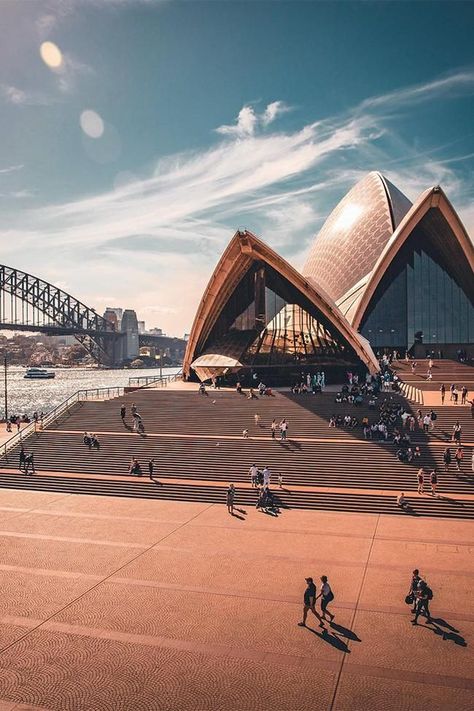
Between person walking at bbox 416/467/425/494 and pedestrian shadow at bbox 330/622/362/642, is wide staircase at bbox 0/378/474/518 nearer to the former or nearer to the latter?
person walking at bbox 416/467/425/494

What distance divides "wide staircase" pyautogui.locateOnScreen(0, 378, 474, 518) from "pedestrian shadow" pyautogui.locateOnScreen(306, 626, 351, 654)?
8.23m

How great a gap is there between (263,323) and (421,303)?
42.9 ft

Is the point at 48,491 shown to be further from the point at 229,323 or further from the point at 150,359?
the point at 150,359

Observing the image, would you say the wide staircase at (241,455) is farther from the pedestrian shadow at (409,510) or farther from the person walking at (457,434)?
the person walking at (457,434)

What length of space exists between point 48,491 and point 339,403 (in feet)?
45.4

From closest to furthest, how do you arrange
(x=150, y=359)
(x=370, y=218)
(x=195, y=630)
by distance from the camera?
(x=195, y=630) → (x=370, y=218) → (x=150, y=359)

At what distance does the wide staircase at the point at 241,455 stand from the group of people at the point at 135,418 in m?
0.27

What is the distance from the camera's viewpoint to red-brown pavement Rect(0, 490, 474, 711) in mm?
8148

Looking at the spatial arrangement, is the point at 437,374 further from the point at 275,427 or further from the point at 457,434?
the point at 275,427

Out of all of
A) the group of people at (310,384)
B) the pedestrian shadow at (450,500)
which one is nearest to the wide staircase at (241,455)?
the pedestrian shadow at (450,500)

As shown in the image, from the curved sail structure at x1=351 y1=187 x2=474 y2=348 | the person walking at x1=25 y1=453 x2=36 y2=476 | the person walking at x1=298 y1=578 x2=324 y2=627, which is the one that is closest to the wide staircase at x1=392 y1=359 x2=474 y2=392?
the curved sail structure at x1=351 y1=187 x2=474 y2=348

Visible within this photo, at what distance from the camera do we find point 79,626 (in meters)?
10.2

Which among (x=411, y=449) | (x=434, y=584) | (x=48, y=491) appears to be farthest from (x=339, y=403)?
(x=434, y=584)

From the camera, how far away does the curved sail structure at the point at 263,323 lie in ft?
117
